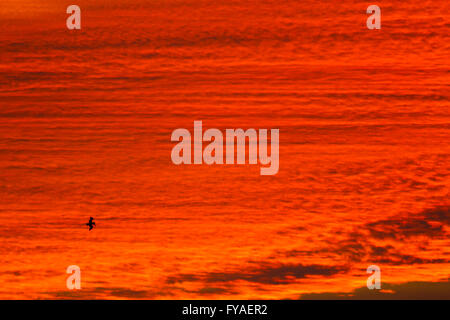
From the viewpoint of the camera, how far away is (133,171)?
145 cm

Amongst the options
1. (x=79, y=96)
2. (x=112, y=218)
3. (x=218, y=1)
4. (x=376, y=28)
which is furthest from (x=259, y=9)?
(x=112, y=218)

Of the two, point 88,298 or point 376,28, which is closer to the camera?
point 88,298

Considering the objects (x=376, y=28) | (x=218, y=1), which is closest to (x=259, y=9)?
(x=218, y=1)

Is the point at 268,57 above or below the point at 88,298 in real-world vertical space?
above

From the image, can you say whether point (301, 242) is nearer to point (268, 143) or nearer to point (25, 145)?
point (268, 143)

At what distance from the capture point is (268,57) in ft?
4.91

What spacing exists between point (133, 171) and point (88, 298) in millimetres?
282

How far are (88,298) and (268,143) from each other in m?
0.50

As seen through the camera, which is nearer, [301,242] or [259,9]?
[301,242]

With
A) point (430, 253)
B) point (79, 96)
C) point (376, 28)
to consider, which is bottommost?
point (430, 253)

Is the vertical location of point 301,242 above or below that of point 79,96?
below
